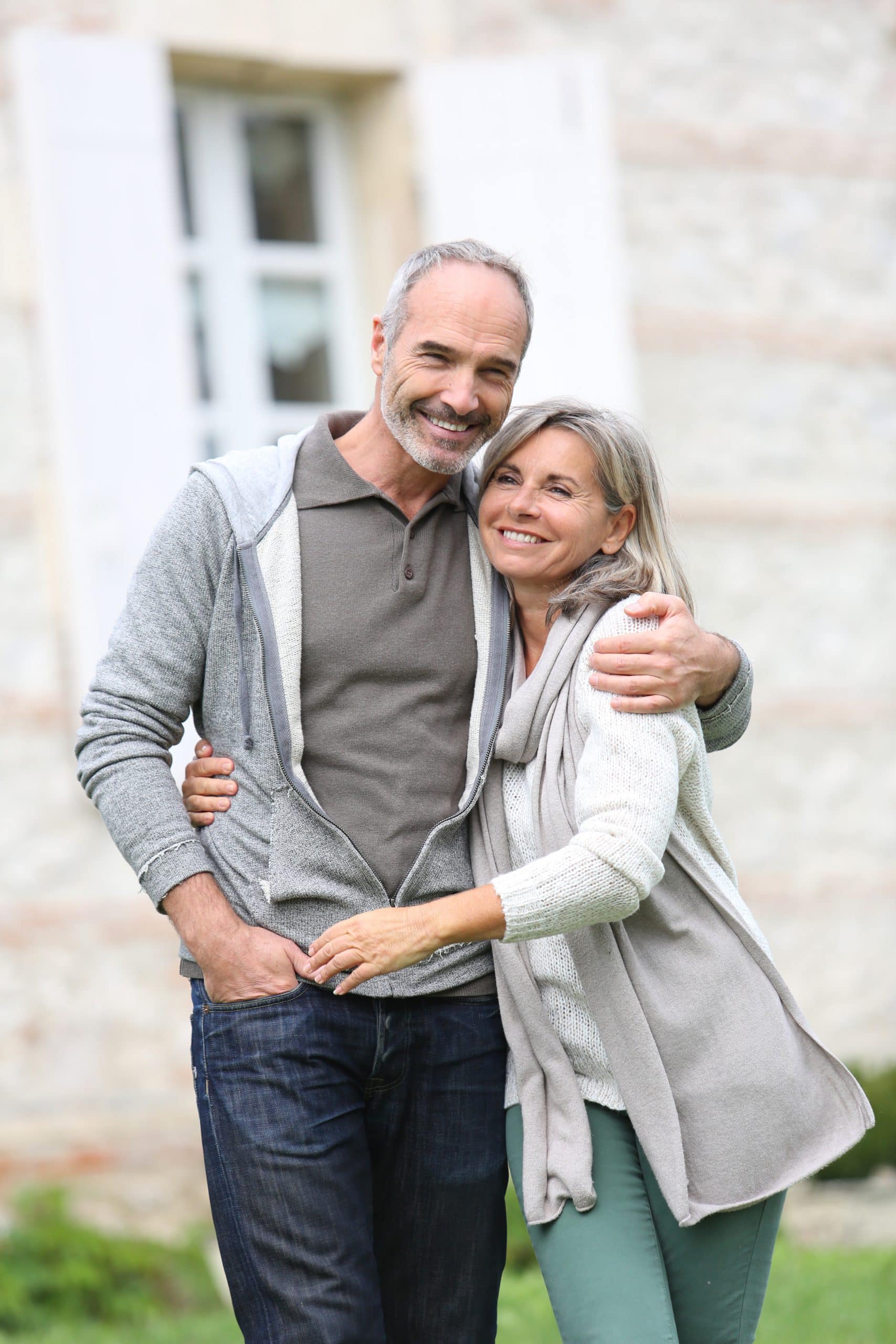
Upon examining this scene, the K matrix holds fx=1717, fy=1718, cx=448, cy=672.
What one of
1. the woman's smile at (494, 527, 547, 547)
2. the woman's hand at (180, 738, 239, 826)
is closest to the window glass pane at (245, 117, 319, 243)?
the woman's smile at (494, 527, 547, 547)

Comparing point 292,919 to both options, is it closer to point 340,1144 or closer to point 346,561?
point 340,1144

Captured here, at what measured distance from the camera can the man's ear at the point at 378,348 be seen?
9.60 feet

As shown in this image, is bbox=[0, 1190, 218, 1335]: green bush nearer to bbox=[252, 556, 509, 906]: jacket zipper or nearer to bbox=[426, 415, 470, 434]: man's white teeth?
bbox=[252, 556, 509, 906]: jacket zipper

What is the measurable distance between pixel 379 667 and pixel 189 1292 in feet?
10.7

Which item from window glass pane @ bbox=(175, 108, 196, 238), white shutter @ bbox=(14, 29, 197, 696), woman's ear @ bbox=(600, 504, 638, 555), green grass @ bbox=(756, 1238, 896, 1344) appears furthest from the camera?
window glass pane @ bbox=(175, 108, 196, 238)

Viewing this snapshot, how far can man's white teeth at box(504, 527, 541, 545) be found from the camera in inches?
110

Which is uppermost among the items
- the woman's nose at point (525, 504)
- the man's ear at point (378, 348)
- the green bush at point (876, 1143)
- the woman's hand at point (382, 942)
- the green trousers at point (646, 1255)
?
the man's ear at point (378, 348)

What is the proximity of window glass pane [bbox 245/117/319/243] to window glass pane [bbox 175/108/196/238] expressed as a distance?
0.80 ft

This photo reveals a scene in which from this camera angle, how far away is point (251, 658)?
2744 millimetres

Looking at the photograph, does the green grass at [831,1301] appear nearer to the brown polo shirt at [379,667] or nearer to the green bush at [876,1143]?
the green bush at [876,1143]

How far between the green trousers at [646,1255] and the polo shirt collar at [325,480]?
1.06 meters

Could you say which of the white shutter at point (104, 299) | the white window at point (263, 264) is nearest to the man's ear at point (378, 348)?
the white shutter at point (104, 299)

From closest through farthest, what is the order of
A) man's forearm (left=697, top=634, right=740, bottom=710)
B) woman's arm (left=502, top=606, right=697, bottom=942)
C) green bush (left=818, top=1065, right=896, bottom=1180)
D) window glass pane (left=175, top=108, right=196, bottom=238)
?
woman's arm (left=502, top=606, right=697, bottom=942) < man's forearm (left=697, top=634, right=740, bottom=710) < green bush (left=818, top=1065, right=896, bottom=1180) < window glass pane (left=175, top=108, right=196, bottom=238)

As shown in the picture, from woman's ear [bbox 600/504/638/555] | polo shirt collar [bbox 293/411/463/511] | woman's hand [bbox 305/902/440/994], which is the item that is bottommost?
woman's hand [bbox 305/902/440/994]
